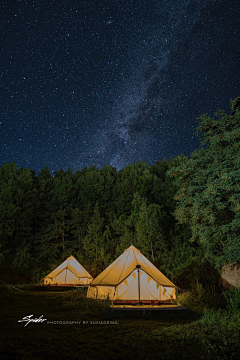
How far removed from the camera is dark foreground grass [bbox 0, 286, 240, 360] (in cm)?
364

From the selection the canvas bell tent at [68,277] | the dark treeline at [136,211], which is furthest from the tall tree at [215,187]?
the canvas bell tent at [68,277]

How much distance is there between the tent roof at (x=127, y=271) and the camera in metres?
8.86

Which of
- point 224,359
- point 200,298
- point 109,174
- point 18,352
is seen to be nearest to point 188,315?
point 200,298

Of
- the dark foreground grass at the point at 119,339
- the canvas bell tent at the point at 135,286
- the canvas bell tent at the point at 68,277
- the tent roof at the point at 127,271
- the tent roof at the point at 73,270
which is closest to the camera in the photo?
the dark foreground grass at the point at 119,339

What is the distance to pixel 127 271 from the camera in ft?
29.9

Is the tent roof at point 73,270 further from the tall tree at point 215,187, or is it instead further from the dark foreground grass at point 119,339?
the dark foreground grass at point 119,339

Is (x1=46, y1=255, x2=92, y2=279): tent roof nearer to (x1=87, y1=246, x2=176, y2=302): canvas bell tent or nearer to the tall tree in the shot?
(x1=87, y1=246, x2=176, y2=302): canvas bell tent

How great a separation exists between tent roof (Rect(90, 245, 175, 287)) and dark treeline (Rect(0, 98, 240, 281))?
90.5 inches

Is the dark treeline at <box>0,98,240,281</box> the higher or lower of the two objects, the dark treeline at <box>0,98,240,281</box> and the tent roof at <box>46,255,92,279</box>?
the higher

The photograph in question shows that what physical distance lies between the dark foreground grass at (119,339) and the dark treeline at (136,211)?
4.33 m

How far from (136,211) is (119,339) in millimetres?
17397
